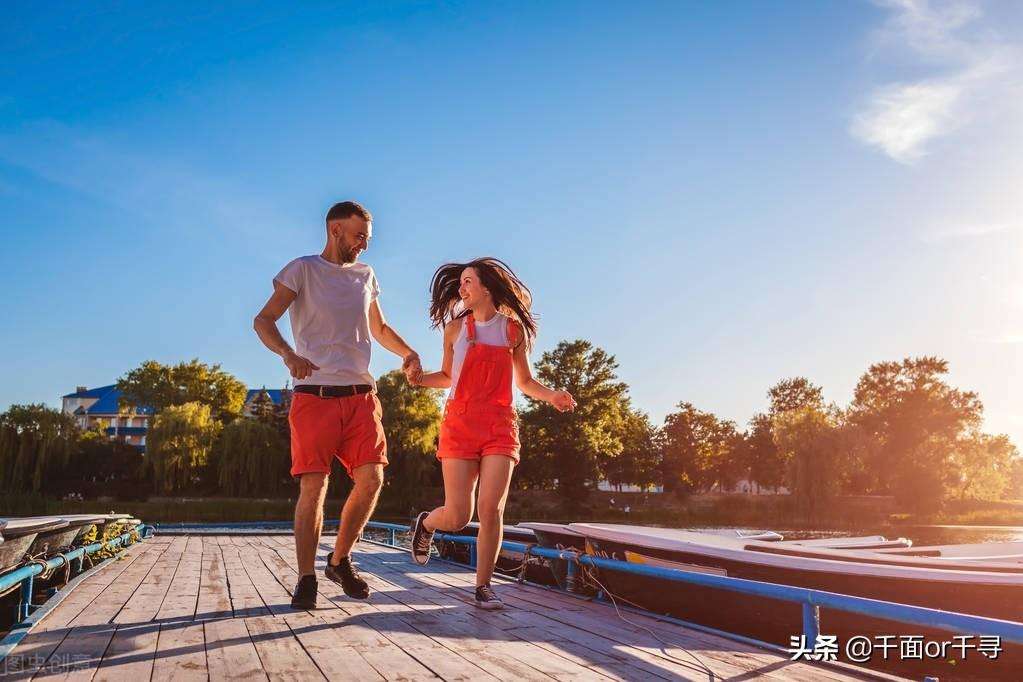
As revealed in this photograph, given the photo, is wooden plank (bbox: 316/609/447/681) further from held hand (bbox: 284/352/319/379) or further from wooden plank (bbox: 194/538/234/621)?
held hand (bbox: 284/352/319/379)

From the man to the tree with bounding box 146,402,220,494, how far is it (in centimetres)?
3550

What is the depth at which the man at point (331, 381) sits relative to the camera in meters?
3.27

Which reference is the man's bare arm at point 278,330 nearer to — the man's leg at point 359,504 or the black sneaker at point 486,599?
the man's leg at point 359,504

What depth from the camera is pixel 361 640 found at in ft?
8.52

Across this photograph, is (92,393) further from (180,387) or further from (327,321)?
(327,321)

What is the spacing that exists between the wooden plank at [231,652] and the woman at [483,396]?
1.09 metres

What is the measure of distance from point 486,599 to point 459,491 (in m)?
0.54

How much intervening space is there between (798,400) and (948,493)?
3070 centimetres

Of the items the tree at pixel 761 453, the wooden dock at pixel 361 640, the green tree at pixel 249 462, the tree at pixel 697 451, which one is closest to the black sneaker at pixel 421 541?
the wooden dock at pixel 361 640

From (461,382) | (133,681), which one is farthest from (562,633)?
(133,681)

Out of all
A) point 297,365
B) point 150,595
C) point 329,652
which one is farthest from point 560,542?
point 329,652

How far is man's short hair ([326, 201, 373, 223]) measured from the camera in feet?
11.7

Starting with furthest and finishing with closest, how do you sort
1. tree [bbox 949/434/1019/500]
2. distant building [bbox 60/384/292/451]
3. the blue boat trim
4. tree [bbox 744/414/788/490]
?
distant building [bbox 60/384/292/451]
tree [bbox 744/414/788/490]
tree [bbox 949/434/1019/500]
the blue boat trim

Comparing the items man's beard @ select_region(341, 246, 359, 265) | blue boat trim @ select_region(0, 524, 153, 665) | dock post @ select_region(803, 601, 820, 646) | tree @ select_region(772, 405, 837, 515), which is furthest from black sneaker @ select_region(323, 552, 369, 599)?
tree @ select_region(772, 405, 837, 515)
